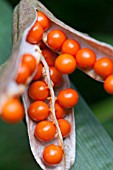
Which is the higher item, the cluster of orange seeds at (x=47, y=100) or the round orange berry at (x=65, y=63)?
the round orange berry at (x=65, y=63)

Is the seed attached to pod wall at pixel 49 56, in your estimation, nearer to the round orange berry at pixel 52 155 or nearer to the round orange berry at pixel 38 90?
the round orange berry at pixel 38 90

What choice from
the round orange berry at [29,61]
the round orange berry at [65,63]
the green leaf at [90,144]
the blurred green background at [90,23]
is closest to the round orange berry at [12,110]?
the round orange berry at [29,61]

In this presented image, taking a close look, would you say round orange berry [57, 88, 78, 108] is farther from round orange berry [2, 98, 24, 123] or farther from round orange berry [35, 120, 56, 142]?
round orange berry [2, 98, 24, 123]

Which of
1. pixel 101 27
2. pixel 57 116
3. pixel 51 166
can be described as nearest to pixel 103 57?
pixel 57 116

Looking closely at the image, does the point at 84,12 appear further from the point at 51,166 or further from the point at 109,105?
the point at 51,166

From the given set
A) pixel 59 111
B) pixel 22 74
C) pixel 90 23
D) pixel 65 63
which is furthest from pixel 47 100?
pixel 90 23

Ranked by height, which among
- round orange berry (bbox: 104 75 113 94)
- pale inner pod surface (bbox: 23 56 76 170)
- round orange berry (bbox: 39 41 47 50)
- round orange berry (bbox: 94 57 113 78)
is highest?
round orange berry (bbox: 39 41 47 50)

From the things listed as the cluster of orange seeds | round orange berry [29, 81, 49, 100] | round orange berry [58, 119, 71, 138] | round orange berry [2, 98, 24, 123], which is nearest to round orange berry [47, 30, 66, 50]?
the cluster of orange seeds
